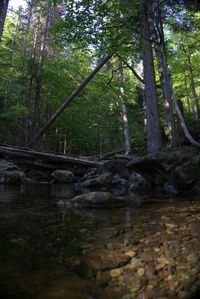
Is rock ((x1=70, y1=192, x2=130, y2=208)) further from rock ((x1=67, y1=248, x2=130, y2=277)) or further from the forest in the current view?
rock ((x1=67, y1=248, x2=130, y2=277))

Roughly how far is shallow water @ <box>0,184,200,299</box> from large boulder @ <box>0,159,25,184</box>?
6.50m

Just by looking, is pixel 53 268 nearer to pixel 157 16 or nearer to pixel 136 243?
pixel 136 243

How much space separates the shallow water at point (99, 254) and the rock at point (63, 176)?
266 inches

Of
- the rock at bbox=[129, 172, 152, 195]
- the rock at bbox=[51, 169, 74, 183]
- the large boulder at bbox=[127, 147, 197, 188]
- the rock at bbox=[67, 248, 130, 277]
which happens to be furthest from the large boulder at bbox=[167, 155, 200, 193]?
the rock at bbox=[67, 248, 130, 277]

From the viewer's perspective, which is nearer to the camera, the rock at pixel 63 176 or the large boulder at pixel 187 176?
the large boulder at pixel 187 176

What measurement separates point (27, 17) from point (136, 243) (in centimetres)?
2918

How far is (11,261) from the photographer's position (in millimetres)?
2395

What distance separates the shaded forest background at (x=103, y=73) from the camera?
9.85 m

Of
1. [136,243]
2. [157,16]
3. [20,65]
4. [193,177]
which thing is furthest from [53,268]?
[20,65]

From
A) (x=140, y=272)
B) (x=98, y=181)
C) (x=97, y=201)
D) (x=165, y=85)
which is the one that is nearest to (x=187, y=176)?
(x=98, y=181)

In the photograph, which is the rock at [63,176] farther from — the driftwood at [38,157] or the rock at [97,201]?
the rock at [97,201]

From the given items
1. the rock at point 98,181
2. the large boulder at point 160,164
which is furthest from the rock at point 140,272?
the rock at point 98,181

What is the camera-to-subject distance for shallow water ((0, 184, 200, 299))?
1961 mm

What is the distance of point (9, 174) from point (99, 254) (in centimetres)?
894
